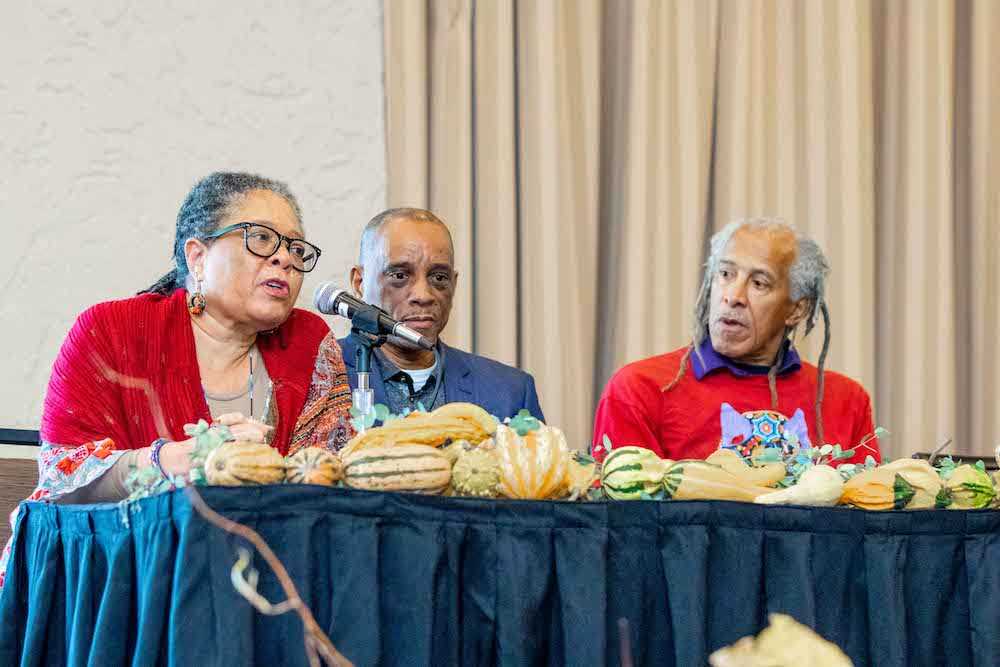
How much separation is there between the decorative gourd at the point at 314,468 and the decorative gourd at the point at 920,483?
0.80 meters

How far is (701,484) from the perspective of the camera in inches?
69.1

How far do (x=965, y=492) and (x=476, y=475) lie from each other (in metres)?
0.72

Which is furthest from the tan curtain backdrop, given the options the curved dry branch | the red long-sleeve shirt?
the curved dry branch

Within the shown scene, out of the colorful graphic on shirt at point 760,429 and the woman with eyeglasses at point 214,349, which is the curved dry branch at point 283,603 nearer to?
the woman with eyeglasses at point 214,349

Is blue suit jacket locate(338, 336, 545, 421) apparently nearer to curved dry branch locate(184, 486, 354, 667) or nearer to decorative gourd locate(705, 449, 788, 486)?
decorative gourd locate(705, 449, 788, 486)

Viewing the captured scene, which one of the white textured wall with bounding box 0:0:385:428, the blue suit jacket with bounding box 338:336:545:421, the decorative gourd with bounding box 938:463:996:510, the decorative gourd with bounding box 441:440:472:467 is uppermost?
the white textured wall with bounding box 0:0:385:428

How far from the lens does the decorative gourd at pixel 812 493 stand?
1.77 m

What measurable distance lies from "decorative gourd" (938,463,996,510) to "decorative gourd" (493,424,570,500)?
572 mm

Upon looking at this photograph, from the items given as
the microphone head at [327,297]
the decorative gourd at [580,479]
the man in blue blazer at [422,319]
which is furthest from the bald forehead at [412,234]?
the decorative gourd at [580,479]

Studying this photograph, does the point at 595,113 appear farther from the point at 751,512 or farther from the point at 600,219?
the point at 751,512

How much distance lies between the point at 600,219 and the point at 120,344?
1.67 m

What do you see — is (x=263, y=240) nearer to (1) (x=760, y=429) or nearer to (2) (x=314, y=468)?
(2) (x=314, y=468)

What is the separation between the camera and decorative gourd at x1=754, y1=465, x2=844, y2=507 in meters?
1.77

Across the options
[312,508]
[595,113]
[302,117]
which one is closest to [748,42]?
[595,113]
